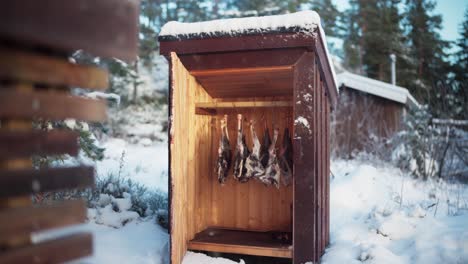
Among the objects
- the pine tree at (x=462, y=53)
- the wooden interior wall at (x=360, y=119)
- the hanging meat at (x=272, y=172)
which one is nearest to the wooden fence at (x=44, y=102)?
the hanging meat at (x=272, y=172)

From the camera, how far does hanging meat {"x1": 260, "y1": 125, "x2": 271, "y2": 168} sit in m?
4.69

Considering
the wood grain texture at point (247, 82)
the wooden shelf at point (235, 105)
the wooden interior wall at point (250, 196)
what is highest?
the wood grain texture at point (247, 82)

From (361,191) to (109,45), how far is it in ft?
21.1

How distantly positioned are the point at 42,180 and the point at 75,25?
0.65 m

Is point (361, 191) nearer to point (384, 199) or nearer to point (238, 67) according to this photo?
point (384, 199)

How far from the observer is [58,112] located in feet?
5.45

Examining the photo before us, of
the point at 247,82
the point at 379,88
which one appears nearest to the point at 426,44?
the point at 379,88

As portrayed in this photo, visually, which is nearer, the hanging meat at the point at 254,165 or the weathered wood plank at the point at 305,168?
the weathered wood plank at the point at 305,168

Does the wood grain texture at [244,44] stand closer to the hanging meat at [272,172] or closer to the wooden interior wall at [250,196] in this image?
the hanging meat at [272,172]

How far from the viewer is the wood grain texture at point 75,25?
141 centimetres

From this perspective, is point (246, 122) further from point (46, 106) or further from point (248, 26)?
point (46, 106)

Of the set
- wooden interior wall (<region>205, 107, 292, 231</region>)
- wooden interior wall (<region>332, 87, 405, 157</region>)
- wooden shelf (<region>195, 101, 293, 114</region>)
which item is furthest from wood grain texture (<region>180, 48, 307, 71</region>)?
wooden interior wall (<region>332, 87, 405, 157</region>)

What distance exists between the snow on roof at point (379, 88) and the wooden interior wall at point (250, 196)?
348 inches

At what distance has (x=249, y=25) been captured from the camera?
3.88 metres
